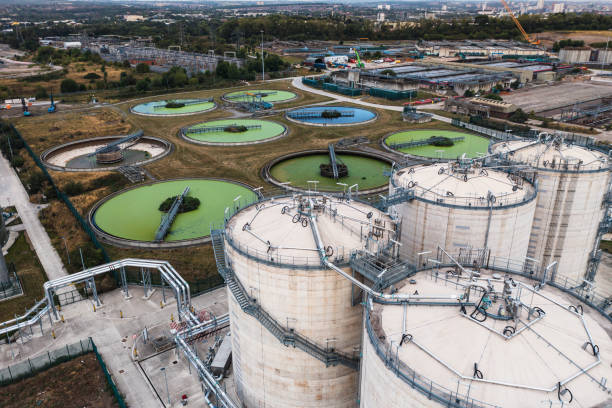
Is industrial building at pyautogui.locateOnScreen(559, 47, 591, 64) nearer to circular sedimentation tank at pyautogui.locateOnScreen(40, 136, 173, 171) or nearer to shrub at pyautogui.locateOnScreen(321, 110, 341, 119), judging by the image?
shrub at pyautogui.locateOnScreen(321, 110, 341, 119)

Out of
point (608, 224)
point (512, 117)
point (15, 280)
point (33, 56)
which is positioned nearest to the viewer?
point (608, 224)

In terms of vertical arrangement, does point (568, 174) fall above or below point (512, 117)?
above

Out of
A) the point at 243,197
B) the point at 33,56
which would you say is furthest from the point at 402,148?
the point at 33,56

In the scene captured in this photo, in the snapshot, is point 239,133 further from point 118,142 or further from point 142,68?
point 142,68

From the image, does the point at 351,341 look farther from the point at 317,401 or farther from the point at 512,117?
the point at 512,117

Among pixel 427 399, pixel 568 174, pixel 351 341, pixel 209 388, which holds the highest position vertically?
pixel 568 174

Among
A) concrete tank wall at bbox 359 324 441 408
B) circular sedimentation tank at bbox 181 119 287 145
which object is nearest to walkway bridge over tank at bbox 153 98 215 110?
circular sedimentation tank at bbox 181 119 287 145
